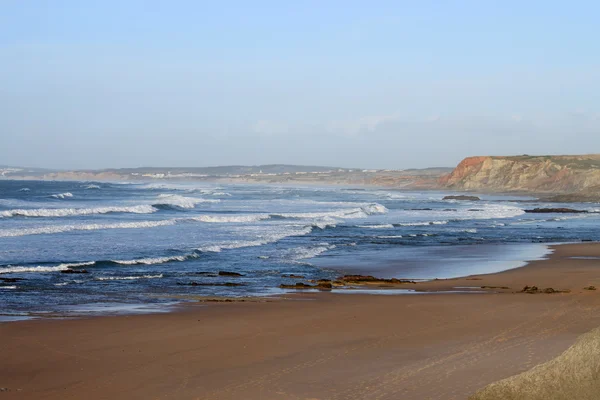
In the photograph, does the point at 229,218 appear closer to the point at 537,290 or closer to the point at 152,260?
the point at 152,260

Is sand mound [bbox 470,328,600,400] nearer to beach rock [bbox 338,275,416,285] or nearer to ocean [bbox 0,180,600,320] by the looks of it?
ocean [bbox 0,180,600,320]

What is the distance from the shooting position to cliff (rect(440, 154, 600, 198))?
94688 mm

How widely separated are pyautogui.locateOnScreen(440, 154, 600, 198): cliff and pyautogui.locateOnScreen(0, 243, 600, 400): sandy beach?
77552mm

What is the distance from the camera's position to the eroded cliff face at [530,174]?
3743 inches

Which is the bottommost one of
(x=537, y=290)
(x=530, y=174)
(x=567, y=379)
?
(x=537, y=290)

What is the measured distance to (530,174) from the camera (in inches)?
4144

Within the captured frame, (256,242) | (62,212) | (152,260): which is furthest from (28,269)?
(62,212)

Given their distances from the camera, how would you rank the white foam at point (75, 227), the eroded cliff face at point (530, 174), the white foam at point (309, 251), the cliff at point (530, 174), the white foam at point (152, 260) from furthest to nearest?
the eroded cliff face at point (530, 174), the cliff at point (530, 174), the white foam at point (75, 227), the white foam at point (309, 251), the white foam at point (152, 260)

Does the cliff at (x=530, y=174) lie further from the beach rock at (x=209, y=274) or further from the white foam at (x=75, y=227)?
the beach rock at (x=209, y=274)

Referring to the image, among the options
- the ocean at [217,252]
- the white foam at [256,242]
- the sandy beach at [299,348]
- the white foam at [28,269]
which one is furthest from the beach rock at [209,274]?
the white foam at [256,242]

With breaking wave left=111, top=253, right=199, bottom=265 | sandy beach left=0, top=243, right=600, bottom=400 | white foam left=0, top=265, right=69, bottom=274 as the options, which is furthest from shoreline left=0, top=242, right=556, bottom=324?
white foam left=0, top=265, right=69, bottom=274

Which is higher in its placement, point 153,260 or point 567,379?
point 567,379

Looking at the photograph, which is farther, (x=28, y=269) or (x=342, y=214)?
(x=342, y=214)

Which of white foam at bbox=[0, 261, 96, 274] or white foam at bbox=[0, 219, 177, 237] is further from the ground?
white foam at bbox=[0, 219, 177, 237]
